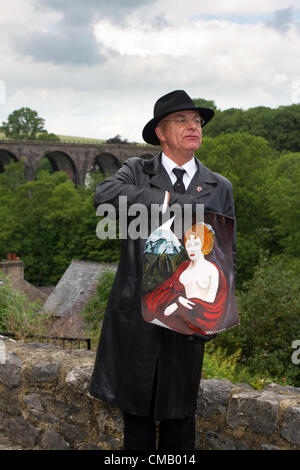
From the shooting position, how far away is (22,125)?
84.0m

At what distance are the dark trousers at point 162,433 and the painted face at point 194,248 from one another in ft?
3.24

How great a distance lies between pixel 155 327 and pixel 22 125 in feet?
279

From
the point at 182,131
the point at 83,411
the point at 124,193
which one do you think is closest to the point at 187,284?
the point at 124,193

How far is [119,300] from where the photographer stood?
124 inches

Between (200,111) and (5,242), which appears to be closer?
(200,111)

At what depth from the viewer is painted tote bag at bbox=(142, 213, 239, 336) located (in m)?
2.84

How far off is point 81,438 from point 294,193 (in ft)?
84.9

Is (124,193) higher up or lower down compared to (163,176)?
lower down

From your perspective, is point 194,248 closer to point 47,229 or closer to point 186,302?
point 186,302

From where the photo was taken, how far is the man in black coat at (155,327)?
308cm

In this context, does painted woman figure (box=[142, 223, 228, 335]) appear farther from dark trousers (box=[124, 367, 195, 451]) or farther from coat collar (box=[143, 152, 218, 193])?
dark trousers (box=[124, 367, 195, 451])

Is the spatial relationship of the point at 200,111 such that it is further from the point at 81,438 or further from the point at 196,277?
the point at 81,438

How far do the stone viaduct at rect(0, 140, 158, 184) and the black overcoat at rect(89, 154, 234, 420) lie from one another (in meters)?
60.8
